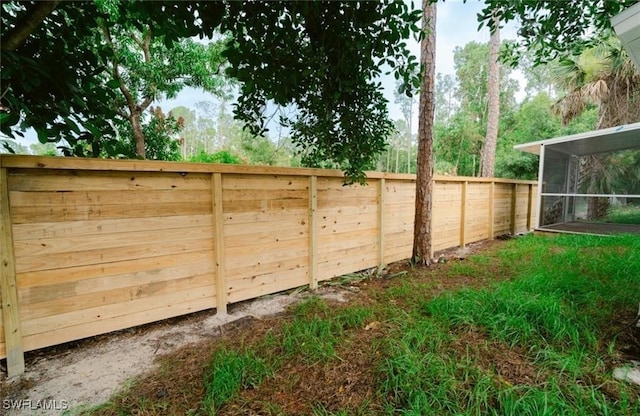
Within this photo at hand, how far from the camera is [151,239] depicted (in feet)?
7.54

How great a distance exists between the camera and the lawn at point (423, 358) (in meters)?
1.48

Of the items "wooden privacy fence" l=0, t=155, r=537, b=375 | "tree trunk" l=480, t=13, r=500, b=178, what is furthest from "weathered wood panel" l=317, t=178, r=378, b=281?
"tree trunk" l=480, t=13, r=500, b=178

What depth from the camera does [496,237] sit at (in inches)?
253

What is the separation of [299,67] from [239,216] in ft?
4.88

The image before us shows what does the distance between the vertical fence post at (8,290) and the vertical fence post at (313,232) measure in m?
2.38

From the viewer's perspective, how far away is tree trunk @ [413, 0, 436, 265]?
3.89 meters

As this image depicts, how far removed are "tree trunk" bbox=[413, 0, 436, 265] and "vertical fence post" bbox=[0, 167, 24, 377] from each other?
4.15 m

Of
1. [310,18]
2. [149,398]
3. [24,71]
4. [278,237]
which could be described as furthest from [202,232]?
[310,18]

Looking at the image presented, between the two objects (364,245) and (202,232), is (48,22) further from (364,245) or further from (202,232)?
(364,245)

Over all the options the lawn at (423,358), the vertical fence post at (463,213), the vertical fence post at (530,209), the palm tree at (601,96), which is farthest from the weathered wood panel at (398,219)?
the palm tree at (601,96)

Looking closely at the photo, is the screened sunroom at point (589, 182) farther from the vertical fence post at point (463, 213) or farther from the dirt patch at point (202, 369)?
the dirt patch at point (202, 369)

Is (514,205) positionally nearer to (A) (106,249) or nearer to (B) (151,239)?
(B) (151,239)

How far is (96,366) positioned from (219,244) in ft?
3.86

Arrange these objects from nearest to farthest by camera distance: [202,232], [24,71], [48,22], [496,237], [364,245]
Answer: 1. [24,71]
2. [48,22]
3. [202,232]
4. [364,245]
5. [496,237]
